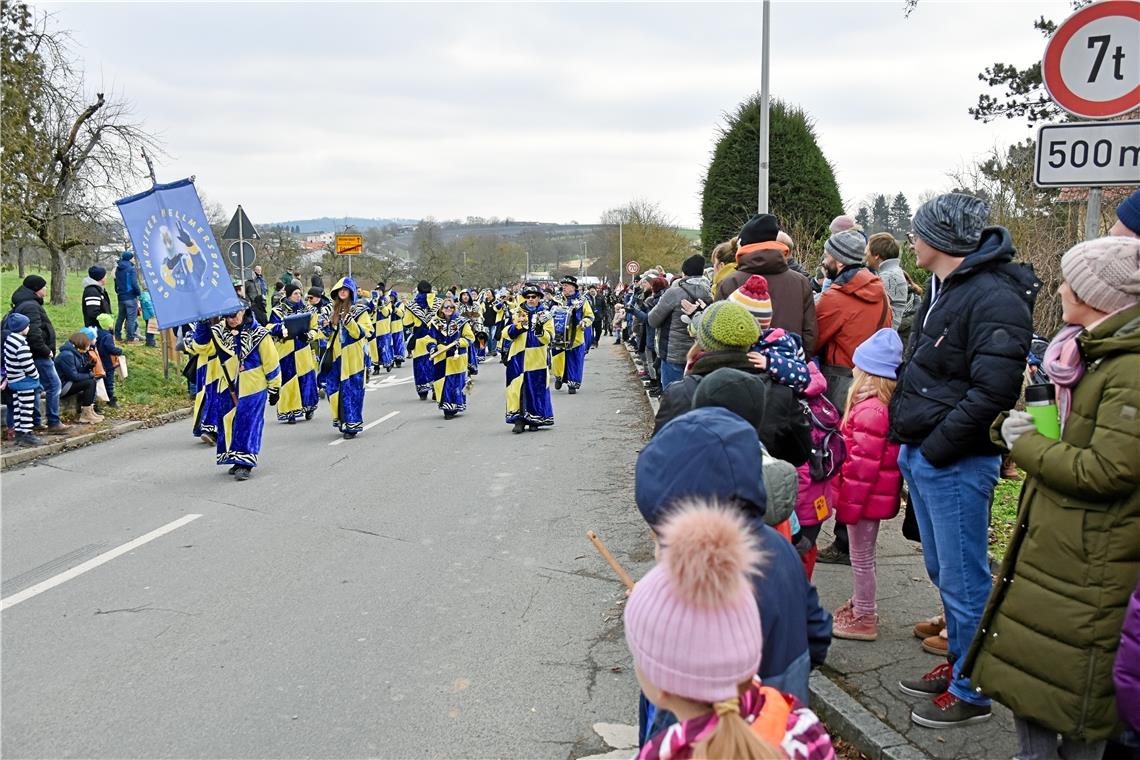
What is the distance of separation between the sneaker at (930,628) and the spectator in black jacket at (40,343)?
11.9 meters

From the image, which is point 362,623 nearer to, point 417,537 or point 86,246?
point 417,537

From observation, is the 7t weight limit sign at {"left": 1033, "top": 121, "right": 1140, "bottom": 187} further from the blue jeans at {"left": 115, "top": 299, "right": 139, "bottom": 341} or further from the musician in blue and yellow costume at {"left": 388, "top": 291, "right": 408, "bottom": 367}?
the musician in blue and yellow costume at {"left": 388, "top": 291, "right": 408, "bottom": 367}

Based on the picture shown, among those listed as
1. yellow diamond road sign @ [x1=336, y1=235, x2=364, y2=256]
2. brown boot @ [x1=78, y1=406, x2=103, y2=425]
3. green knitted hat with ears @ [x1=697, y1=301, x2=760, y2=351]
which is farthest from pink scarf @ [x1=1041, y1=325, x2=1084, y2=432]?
yellow diamond road sign @ [x1=336, y1=235, x2=364, y2=256]

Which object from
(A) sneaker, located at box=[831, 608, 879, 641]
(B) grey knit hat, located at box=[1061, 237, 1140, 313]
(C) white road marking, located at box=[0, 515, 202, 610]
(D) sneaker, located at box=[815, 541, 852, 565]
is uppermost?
(B) grey knit hat, located at box=[1061, 237, 1140, 313]

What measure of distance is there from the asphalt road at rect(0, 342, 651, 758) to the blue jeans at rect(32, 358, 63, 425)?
2.49 m

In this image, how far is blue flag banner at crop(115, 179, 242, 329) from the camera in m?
10.6

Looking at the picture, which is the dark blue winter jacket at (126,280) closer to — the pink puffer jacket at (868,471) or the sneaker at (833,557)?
the sneaker at (833,557)

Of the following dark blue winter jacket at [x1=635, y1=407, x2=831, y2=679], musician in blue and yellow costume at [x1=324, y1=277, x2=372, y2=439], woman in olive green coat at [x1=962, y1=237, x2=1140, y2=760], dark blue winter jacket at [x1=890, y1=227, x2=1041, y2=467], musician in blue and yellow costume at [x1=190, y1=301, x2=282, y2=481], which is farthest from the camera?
musician in blue and yellow costume at [x1=324, y1=277, x2=372, y2=439]

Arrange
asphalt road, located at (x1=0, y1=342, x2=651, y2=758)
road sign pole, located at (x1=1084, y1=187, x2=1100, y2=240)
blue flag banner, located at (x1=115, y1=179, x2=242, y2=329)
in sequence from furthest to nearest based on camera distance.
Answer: blue flag banner, located at (x1=115, y1=179, x2=242, y2=329) → road sign pole, located at (x1=1084, y1=187, x2=1100, y2=240) → asphalt road, located at (x1=0, y1=342, x2=651, y2=758)

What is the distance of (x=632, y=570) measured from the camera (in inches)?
265

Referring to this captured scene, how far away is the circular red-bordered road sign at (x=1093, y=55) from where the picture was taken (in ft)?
15.4

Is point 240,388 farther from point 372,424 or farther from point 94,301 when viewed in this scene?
point 94,301

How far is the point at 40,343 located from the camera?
12914 mm

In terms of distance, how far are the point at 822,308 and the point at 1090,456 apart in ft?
11.0
